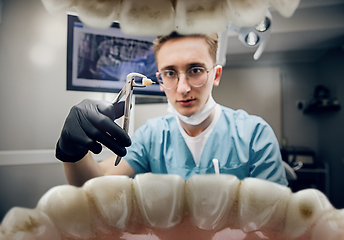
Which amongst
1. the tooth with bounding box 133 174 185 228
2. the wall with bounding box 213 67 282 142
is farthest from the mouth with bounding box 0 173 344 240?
the wall with bounding box 213 67 282 142

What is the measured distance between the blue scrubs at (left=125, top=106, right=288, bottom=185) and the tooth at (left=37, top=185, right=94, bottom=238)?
10cm

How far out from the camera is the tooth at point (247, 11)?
349 millimetres

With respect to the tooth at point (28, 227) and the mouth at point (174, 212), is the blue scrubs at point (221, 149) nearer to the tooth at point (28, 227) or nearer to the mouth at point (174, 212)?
the mouth at point (174, 212)

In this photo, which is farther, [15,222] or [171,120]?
[171,120]

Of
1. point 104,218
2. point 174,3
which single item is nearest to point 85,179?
point 104,218

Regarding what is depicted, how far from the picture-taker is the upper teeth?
0.35 meters

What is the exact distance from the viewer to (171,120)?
0.46 m

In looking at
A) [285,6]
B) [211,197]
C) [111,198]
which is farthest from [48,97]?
[285,6]

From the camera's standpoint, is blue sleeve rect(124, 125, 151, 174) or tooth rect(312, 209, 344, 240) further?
blue sleeve rect(124, 125, 151, 174)

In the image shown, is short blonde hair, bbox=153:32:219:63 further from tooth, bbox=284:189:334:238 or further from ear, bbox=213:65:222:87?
tooth, bbox=284:189:334:238

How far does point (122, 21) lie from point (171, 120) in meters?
0.20

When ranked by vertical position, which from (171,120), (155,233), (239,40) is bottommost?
(155,233)

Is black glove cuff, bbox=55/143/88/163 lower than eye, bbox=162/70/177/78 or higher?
lower

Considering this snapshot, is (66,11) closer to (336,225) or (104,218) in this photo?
(104,218)
